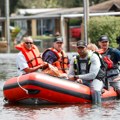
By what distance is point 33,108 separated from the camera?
14586mm

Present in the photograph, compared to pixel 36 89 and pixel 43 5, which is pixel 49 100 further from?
pixel 43 5

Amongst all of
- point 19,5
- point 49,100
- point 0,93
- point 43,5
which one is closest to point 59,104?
point 49,100

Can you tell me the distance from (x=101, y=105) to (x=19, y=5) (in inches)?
2907

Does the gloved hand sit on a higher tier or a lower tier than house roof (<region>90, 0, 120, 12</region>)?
lower

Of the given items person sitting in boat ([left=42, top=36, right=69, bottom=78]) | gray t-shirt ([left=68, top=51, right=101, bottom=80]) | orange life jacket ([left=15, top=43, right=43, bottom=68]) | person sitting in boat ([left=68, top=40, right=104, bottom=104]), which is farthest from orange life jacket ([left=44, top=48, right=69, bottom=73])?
gray t-shirt ([left=68, top=51, right=101, bottom=80])

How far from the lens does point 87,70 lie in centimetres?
1517

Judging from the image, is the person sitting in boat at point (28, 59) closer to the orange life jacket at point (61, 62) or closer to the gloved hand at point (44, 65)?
the gloved hand at point (44, 65)

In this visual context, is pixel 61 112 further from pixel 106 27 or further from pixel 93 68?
pixel 106 27

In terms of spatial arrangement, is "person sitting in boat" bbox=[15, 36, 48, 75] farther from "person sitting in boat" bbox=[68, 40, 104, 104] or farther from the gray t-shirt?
the gray t-shirt

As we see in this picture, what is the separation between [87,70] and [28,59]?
4.77 ft

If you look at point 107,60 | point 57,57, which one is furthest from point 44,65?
point 107,60

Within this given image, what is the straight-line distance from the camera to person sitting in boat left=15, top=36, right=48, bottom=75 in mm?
15516

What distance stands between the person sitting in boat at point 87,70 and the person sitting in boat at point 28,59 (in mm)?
706

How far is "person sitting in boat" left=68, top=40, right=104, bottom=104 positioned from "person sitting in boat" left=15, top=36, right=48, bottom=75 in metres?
0.71
